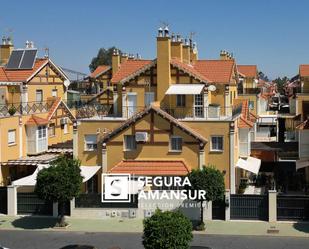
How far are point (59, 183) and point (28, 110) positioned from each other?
50.9ft

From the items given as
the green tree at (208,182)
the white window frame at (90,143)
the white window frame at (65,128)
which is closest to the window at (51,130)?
the white window frame at (65,128)

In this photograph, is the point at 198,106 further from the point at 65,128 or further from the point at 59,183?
the point at 65,128

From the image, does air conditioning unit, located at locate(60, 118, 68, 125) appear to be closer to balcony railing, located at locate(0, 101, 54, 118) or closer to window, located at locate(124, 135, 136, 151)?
balcony railing, located at locate(0, 101, 54, 118)

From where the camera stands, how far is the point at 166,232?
70.8 feet

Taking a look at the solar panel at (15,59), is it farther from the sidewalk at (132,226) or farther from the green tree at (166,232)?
the green tree at (166,232)

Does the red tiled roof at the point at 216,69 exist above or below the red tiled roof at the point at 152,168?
above

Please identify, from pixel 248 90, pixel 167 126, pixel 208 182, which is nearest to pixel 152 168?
pixel 167 126

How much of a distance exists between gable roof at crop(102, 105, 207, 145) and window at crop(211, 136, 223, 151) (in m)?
0.71

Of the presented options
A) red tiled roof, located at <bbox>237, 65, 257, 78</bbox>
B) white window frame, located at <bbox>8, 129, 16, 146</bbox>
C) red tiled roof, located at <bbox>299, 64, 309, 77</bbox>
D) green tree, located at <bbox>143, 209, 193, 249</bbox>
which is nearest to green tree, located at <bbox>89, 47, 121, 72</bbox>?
red tiled roof, located at <bbox>237, 65, 257, 78</bbox>

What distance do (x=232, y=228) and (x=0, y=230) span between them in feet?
45.1

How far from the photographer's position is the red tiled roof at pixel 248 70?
8512cm

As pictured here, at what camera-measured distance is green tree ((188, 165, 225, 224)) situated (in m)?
31.8

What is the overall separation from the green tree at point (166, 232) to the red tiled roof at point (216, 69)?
21641 millimetres

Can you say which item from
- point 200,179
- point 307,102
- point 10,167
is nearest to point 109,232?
point 200,179
